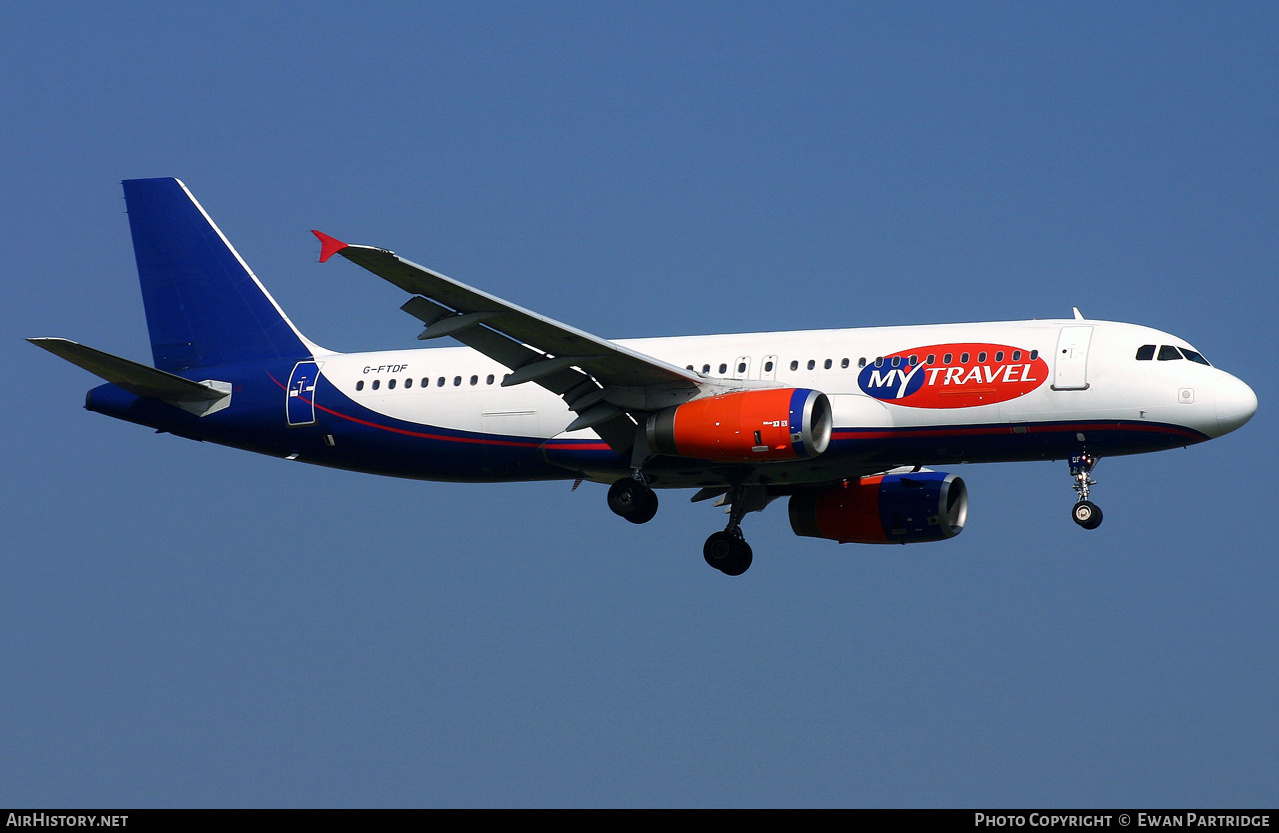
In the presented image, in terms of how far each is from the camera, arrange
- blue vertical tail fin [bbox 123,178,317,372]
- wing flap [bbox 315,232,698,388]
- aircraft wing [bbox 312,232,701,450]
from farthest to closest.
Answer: blue vertical tail fin [bbox 123,178,317,372] → aircraft wing [bbox 312,232,701,450] → wing flap [bbox 315,232,698,388]

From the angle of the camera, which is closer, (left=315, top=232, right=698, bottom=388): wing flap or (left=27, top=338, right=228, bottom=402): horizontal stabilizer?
(left=315, top=232, right=698, bottom=388): wing flap

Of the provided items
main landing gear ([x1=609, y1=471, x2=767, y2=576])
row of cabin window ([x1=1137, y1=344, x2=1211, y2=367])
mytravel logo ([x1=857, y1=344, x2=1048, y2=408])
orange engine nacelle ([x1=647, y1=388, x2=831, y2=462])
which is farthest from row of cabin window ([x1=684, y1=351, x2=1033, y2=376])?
main landing gear ([x1=609, y1=471, x2=767, y2=576])

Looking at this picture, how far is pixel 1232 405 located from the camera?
34.1 metres

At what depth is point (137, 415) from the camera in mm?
40375

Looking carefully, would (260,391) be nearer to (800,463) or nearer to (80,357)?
(80,357)

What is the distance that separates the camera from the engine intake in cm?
3991

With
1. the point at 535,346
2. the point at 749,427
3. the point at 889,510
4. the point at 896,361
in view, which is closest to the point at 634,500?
the point at 749,427

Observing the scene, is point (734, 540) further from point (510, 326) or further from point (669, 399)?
point (510, 326)

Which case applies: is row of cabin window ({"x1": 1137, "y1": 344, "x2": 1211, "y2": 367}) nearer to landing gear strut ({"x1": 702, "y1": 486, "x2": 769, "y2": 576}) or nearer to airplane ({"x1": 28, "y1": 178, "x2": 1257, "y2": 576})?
airplane ({"x1": 28, "y1": 178, "x2": 1257, "y2": 576})

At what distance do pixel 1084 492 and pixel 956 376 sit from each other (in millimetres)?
3659

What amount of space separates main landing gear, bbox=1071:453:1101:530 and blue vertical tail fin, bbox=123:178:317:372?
1833 centimetres

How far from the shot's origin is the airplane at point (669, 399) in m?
34.3

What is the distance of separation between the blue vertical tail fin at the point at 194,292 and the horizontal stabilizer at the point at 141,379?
4.82ft
